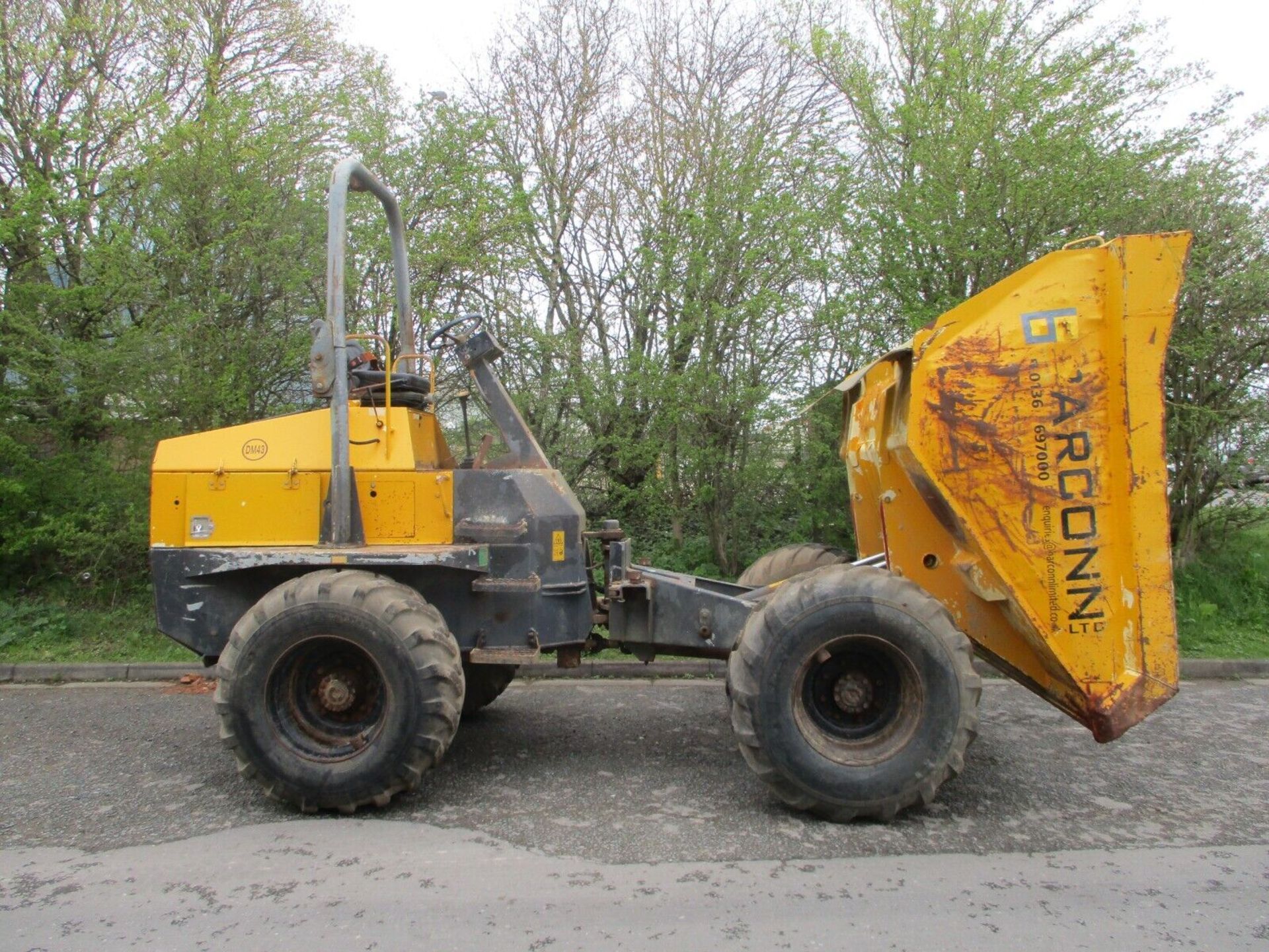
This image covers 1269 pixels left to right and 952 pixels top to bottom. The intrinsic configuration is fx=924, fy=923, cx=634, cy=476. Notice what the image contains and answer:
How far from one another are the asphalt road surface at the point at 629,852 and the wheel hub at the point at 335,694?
0.57m

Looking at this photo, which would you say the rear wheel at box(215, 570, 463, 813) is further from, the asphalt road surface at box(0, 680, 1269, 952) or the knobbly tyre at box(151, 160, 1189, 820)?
the asphalt road surface at box(0, 680, 1269, 952)

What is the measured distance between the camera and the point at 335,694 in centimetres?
491

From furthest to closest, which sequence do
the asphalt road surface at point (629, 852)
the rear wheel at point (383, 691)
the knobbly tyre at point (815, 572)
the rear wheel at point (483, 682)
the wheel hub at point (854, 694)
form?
the rear wheel at point (483, 682), the wheel hub at point (854, 694), the rear wheel at point (383, 691), the knobbly tyre at point (815, 572), the asphalt road surface at point (629, 852)

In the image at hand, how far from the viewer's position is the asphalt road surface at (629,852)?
3.49 metres

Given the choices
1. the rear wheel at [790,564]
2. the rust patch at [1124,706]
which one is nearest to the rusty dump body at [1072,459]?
the rust patch at [1124,706]

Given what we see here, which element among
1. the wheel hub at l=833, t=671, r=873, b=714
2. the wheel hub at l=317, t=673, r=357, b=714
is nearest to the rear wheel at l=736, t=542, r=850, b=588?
the wheel hub at l=833, t=671, r=873, b=714

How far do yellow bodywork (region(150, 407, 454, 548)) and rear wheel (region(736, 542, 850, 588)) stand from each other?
250cm

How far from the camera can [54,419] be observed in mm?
8977

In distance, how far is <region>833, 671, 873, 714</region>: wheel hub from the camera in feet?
15.8

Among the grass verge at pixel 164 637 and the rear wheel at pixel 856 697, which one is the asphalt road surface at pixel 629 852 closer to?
the rear wheel at pixel 856 697

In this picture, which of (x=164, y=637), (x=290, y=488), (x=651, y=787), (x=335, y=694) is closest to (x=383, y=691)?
(x=335, y=694)

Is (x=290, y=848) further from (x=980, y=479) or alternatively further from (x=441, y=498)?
(x=980, y=479)

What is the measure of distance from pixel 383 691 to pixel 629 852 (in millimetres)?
1552

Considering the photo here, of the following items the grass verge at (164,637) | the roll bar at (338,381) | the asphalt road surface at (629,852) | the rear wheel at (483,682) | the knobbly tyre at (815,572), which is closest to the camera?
the asphalt road surface at (629,852)
